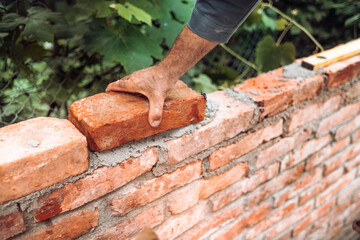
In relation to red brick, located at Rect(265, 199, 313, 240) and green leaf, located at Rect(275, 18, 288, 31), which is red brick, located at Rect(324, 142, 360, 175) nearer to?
red brick, located at Rect(265, 199, 313, 240)

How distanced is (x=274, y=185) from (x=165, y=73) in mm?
766

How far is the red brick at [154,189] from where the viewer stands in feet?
2.72

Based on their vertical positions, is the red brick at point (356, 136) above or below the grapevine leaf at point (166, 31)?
below

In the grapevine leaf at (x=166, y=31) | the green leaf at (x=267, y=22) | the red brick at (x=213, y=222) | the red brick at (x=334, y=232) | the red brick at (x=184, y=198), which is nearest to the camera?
the red brick at (x=184, y=198)

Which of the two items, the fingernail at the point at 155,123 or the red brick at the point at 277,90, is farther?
the red brick at the point at 277,90

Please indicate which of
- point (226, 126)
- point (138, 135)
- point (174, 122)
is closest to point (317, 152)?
point (226, 126)

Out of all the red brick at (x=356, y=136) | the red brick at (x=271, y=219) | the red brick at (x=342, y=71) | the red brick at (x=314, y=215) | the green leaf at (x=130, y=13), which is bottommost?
the red brick at (x=314, y=215)

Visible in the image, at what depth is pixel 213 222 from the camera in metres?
1.11

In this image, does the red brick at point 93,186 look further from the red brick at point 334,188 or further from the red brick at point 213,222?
the red brick at point 334,188

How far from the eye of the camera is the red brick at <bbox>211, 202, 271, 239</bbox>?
118 centimetres

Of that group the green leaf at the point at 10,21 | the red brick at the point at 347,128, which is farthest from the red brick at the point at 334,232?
the green leaf at the point at 10,21

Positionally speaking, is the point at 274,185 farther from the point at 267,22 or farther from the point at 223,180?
the point at 267,22

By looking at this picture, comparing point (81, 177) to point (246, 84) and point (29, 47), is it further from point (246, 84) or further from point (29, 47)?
point (29, 47)

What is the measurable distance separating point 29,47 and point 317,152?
4.54ft
